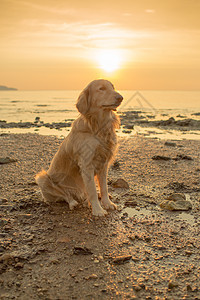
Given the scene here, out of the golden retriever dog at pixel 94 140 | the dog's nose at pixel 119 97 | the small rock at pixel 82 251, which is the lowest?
the small rock at pixel 82 251

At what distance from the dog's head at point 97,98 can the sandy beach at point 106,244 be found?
1.54 meters

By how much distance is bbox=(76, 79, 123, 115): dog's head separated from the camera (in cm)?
386

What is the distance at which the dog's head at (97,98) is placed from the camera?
12.6ft

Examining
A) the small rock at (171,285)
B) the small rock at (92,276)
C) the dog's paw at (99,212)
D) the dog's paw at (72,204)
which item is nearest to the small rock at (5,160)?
the dog's paw at (72,204)

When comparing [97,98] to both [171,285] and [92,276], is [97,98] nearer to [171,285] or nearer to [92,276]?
[92,276]

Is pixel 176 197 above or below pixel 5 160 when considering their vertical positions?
below

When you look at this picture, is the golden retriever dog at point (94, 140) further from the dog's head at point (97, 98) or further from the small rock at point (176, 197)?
the small rock at point (176, 197)

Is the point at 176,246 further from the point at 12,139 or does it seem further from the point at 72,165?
the point at 12,139

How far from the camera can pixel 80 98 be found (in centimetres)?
398

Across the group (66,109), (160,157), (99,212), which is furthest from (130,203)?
(66,109)

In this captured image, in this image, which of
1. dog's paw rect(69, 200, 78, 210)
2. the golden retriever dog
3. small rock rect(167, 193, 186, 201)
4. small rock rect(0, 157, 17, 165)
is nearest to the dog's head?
the golden retriever dog

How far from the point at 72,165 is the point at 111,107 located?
1.10 m

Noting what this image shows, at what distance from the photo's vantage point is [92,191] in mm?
4035

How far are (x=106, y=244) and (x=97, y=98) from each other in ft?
6.32
